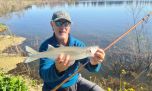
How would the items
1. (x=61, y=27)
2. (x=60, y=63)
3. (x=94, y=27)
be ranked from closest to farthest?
(x=60, y=63), (x=61, y=27), (x=94, y=27)

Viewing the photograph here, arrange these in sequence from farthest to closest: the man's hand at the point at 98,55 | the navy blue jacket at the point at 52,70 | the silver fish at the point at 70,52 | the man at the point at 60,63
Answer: the navy blue jacket at the point at 52,70, the man at the point at 60,63, the man's hand at the point at 98,55, the silver fish at the point at 70,52

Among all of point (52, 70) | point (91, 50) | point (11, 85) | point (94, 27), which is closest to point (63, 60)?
point (91, 50)

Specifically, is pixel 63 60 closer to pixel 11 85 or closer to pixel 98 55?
pixel 98 55

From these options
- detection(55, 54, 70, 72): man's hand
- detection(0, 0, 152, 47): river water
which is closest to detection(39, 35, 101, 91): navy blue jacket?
detection(55, 54, 70, 72): man's hand

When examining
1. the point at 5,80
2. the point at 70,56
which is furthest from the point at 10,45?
the point at 70,56

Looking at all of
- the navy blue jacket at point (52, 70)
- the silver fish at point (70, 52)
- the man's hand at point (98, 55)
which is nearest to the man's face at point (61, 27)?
the navy blue jacket at point (52, 70)

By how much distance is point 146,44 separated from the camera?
14.1 meters

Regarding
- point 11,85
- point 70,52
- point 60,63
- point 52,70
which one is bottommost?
point 11,85

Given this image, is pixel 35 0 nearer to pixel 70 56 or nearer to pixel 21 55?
pixel 21 55

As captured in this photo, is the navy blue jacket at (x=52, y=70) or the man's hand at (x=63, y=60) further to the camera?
the navy blue jacket at (x=52, y=70)

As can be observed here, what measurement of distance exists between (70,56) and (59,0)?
4267 cm

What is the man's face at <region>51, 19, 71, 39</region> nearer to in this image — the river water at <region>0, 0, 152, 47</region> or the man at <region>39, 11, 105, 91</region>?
the man at <region>39, 11, 105, 91</region>

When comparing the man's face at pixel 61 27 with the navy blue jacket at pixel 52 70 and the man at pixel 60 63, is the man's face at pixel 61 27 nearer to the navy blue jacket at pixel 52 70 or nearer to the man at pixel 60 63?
the man at pixel 60 63

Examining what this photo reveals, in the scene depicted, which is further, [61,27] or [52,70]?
[61,27]
